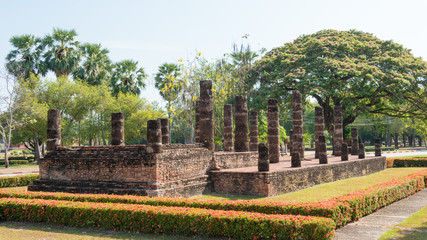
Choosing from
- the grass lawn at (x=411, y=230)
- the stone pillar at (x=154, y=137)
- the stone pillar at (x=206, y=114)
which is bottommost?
the grass lawn at (x=411, y=230)

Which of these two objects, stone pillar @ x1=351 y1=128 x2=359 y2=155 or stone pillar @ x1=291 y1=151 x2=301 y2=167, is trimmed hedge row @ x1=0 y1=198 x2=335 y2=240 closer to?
stone pillar @ x1=291 y1=151 x2=301 y2=167

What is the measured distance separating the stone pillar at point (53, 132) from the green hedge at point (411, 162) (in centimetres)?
2406

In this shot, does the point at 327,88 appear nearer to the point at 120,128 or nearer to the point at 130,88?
the point at 120,128

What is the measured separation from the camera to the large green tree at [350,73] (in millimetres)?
28219

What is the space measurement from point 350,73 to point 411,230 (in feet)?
64.5

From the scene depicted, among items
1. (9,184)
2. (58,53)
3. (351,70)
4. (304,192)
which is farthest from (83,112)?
(304,192)

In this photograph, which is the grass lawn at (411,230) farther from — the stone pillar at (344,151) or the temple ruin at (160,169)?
the stone pillar at (344,151)

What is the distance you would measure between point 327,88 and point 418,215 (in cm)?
1808

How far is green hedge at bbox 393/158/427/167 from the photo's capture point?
29703 millimetres

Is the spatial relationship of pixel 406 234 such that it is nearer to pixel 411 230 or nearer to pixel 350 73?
pixel 411 230

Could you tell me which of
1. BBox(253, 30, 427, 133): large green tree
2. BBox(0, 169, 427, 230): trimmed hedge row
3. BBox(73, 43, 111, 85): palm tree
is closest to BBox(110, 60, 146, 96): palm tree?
BBox(73, 43, 111, 85): palm tree

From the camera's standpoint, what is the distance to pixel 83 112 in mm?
39312

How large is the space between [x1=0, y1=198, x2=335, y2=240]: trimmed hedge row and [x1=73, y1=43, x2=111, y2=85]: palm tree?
31.5 m

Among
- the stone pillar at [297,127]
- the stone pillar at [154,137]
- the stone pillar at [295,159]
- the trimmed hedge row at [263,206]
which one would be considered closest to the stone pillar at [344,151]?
A: the stone pillar at [297,127]
